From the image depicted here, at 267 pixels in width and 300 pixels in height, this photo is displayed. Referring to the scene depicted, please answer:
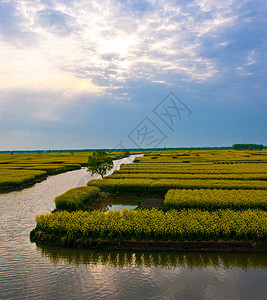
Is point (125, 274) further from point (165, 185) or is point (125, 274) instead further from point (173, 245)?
point (165, 185)

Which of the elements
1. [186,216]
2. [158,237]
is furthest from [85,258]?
[186,216]

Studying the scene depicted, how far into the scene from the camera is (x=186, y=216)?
515 inches

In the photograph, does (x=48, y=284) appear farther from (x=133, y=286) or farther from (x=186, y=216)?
(x=186, y=216)

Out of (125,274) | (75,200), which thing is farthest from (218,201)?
(75,200)

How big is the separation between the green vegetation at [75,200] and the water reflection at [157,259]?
21.2ft

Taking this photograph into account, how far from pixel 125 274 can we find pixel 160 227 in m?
3.16

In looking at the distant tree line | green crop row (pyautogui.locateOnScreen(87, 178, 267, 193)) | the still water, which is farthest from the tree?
the distant tree line

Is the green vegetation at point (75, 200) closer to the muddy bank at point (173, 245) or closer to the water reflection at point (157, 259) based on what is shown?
the muddy bank at point (173, 245)

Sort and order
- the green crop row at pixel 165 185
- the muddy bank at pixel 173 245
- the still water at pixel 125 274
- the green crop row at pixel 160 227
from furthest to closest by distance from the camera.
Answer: the green crop row at pixel 165 185 < the green crop row at pixel 160 227 < the muddy bank at pixel 173 245 < the still water at pixel 125 274

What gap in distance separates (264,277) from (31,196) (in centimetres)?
2285

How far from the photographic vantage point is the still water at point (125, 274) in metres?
8.29

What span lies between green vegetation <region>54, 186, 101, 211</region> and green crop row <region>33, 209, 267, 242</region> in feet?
15.1

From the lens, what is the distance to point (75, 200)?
18.1 meters

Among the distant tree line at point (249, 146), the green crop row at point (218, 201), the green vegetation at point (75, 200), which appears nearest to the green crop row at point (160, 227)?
the green crop row at point (218, 201)
